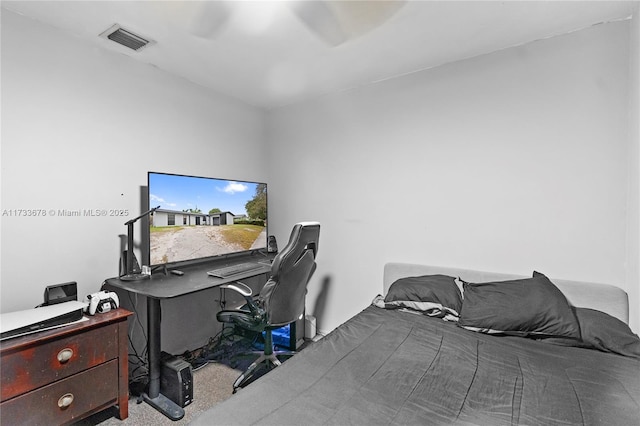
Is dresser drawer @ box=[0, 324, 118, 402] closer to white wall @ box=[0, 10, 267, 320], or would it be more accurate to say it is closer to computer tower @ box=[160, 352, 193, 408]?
computer tower @ box=[160, 352, 193, 408]

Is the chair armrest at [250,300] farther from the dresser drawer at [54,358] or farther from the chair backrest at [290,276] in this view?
the dresser drawer at [54,358]

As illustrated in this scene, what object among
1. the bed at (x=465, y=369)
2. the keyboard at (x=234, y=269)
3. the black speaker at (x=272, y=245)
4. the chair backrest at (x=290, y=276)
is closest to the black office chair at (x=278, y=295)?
the chair backrest at (x=290, y=276)

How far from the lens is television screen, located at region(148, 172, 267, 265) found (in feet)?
7.65

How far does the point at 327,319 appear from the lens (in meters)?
3.16

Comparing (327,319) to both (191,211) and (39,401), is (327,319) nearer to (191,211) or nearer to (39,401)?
(191,211)

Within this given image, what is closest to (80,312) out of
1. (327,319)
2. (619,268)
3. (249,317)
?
(249,317)

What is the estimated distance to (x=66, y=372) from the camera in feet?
5.39

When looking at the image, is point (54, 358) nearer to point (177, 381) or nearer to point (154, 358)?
point (154, 358)

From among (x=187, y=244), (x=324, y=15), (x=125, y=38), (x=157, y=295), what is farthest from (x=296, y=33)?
(x=157, y=295)

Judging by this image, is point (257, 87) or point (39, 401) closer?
point (39, 401)

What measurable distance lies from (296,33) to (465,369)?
219cm

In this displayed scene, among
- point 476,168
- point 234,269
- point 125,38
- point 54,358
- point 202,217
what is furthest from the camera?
point 202,217

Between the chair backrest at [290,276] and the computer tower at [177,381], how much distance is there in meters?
0.62

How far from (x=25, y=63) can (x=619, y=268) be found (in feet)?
12.6
